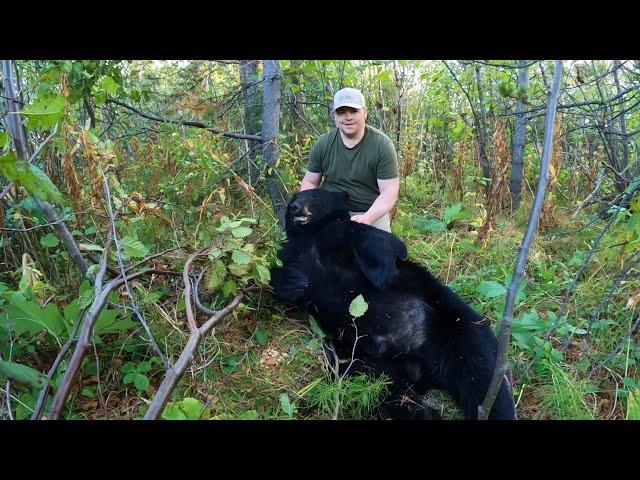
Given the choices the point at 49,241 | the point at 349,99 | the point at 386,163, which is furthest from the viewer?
the point at 386,163

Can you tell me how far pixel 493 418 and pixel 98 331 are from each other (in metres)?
2.29

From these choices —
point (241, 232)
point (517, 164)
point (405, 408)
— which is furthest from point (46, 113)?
point (517, 164)

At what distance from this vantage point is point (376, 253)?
3445mm

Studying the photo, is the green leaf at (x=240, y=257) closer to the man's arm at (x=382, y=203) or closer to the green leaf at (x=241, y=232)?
the green leaf at (x=241, y=232)

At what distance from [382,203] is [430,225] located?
1145mm

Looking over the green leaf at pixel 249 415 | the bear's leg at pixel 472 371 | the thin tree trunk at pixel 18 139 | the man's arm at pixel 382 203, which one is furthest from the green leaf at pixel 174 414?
the man's arm at pixel 382 203

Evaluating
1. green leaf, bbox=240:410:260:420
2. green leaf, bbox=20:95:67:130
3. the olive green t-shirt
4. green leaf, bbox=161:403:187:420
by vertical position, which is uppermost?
green leaf, bbox=20:95:67:130

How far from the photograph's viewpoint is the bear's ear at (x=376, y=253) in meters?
3.41

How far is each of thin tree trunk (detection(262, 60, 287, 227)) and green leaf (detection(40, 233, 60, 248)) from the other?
192cm

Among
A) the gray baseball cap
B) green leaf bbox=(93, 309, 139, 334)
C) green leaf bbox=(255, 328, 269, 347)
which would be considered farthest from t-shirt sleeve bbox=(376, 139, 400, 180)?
green leaf bbox=(93, 309, 139, 334)

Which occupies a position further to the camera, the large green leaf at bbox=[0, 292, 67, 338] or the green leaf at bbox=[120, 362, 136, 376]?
the green leaf at bbox=[120, 362, 136, 376]

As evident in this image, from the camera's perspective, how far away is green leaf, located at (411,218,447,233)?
16.3 feet

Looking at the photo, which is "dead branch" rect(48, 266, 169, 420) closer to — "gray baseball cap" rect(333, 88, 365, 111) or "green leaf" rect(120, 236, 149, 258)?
"green leaf" rect(120, 236, 149, 258)

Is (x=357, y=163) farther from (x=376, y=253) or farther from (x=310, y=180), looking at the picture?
(x=376, y=253)
